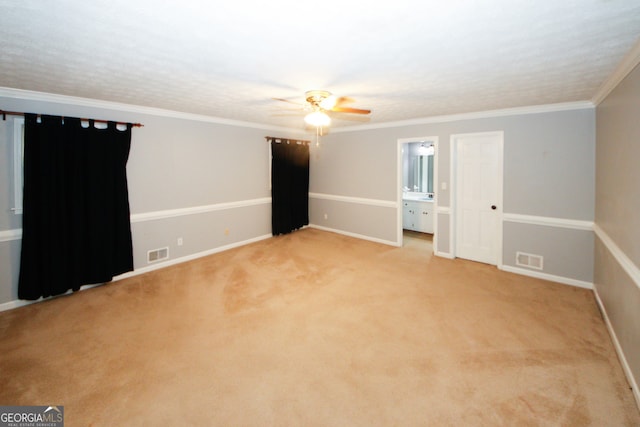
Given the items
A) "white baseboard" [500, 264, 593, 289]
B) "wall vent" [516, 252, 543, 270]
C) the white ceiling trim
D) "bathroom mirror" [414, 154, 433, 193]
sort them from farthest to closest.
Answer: "bathroom mirror" [414, 154, 433, 193] → "wall vent" [516, 252, 543, 270] → "white baseboard" [500, 264, 593, 289] → the white ceiling trim

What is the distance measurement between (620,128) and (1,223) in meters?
6.21

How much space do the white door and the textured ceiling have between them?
114 centimetres

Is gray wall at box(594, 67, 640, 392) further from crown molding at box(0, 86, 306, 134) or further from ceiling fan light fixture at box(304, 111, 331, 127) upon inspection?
crown molding at box(0, 86, 306, 134)

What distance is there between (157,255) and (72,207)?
4.16ft

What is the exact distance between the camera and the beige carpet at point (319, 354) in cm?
192

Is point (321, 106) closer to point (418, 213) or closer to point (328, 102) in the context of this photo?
point (328, 102)

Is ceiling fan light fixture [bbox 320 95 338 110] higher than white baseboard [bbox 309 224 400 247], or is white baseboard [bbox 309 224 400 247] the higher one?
ceiling fan light fixture [bbox 320 95 338 110]

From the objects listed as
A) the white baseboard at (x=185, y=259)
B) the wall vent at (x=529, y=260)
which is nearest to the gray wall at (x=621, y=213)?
the wall vent at (x=529, y=260)

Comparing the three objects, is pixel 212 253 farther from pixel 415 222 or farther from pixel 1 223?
pixel 415 222

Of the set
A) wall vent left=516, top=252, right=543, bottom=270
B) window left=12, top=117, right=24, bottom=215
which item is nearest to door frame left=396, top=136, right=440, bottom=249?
wall vent left=516, top=252, right=543, bottom=270

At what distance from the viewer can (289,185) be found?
6.35 m

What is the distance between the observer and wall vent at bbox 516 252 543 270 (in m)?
4.07

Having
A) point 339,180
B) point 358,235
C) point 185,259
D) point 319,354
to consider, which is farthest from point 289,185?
point 319,354

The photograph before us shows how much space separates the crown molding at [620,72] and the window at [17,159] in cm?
560
